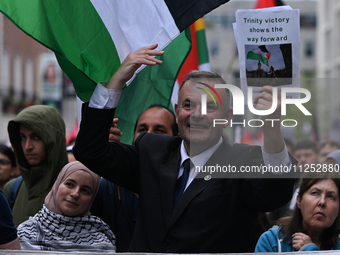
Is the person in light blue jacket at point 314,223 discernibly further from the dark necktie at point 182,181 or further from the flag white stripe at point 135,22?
the flag white stripe at point 135,22

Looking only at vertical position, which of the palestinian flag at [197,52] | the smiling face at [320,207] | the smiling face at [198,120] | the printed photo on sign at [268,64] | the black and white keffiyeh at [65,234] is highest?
the palestinian flag at [197,52]

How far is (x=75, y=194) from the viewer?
11.2ft

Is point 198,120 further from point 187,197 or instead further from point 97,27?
point 97,27

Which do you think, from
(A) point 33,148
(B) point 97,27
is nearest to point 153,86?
(A) point 33,148

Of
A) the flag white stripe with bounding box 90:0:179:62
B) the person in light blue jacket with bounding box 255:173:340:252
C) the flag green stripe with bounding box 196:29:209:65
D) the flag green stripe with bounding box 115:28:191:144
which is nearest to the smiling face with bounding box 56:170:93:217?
the flag green stripe with bounding box 115:28:191:144

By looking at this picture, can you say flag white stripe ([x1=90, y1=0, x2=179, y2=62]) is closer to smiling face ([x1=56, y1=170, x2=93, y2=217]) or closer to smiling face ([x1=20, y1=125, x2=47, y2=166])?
smiling face ([x1=56, y1=170, x2=93, y2=217])

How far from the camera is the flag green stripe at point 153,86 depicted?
3.99 meters

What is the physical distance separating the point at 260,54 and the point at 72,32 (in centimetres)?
109

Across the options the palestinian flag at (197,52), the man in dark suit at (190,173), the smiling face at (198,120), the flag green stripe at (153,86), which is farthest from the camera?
the palestinian flag at (197,52)

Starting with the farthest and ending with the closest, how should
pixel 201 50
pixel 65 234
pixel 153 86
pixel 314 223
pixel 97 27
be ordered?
1. pixel 201 50
2. pixel 153 86
3. pixel 65 234
4. pixel 97 27
5. pixel 314 223

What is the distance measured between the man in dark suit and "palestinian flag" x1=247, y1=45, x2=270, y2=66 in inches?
8.8

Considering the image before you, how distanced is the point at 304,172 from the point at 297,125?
26 centimetres

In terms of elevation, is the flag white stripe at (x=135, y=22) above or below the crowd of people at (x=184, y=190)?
above

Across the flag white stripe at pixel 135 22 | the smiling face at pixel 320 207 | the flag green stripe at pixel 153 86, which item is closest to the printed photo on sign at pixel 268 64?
the flag white stripe at pixel 135 22
